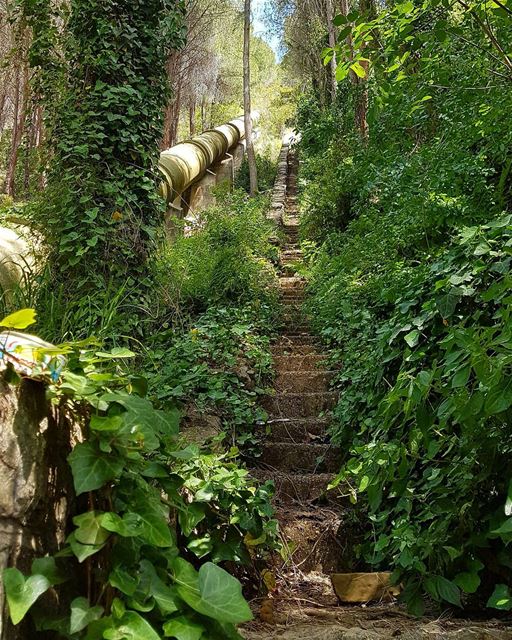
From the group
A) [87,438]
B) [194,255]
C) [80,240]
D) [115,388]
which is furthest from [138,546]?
[194,255]

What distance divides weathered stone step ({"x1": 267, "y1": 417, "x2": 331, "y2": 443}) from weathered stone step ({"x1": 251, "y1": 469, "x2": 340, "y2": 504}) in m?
0.63

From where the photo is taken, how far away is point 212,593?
1647mm

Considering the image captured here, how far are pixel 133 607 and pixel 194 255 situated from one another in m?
5.89

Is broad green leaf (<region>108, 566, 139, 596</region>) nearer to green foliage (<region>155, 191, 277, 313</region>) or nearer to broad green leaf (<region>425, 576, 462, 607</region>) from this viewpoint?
broad green leaf (<region>425, 576, 462, 607</region>)

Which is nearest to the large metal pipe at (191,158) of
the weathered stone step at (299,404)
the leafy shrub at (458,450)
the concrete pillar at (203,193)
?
the concrete pillar at (203,193)

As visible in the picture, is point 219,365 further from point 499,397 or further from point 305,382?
point 499,397

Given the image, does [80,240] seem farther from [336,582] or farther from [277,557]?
[336,582]

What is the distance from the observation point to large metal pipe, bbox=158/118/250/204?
33.4ft

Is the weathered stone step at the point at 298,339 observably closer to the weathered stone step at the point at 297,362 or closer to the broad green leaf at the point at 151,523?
the weathered stone step at the point at 297,362

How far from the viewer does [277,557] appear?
10.6 ft

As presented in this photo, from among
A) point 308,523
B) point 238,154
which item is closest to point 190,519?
point 308,523

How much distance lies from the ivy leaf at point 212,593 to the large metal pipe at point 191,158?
5.76m

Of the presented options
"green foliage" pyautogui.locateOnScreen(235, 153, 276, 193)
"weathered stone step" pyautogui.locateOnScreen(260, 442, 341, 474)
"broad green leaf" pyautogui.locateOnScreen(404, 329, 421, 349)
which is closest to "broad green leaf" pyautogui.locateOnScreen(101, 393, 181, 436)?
"broad green leaf" pyautogui.locateOnScreen(404, 329, 421, 349)

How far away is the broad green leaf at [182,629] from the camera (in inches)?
60.5
